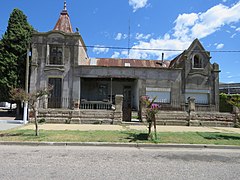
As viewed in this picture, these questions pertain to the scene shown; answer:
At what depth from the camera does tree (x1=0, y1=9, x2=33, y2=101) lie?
1997 cm

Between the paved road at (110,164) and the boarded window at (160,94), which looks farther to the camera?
the boarded window at (160,94)

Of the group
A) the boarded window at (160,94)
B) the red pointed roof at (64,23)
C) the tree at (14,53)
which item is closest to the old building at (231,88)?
the boarded window at (160,94)

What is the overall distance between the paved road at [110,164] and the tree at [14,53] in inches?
591

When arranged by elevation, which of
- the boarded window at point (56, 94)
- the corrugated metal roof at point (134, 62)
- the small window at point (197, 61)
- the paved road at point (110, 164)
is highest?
the corrugated metal roof at point (134, 62)

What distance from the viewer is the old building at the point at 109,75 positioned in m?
19.8

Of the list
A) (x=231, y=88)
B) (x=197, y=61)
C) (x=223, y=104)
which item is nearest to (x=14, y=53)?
(x=197, y=61)

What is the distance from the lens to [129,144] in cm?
781

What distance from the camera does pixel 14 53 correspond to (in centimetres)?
2117

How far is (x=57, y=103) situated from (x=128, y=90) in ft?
28.3

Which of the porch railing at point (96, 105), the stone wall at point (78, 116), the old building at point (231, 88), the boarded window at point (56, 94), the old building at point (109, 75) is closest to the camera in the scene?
the stone wall at point (78, 116)

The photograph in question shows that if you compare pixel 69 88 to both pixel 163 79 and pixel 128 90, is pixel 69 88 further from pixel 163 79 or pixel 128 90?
pixel 163 79

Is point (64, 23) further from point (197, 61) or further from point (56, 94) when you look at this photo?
point (197, 61)

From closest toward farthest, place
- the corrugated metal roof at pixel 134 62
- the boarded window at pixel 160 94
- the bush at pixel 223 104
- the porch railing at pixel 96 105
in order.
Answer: the porch railing at pixel 96 105, the boarded window at pixel 160 94, the bush at pixel 223 104, the corrugated metal roof at pixel 134 62

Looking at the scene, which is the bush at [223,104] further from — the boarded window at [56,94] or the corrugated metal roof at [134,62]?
the boarded window at [56,94]
